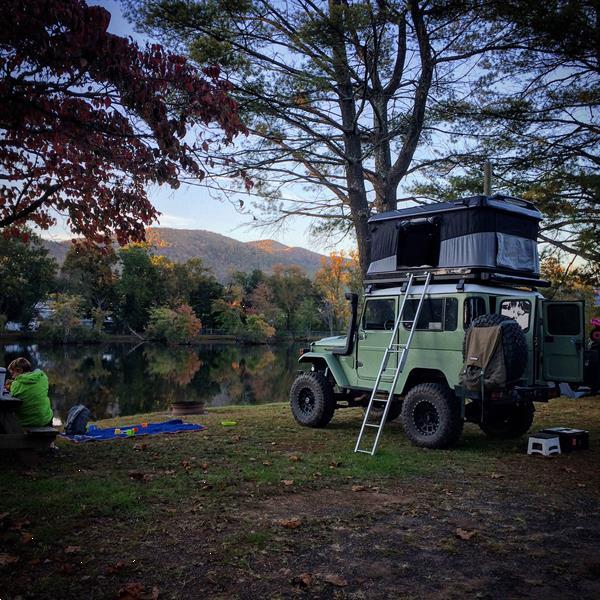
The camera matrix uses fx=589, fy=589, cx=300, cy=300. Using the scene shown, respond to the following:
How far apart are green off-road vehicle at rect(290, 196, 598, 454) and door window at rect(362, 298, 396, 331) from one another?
2 cm

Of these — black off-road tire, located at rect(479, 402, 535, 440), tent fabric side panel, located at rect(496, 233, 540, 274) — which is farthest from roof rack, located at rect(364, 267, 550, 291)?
black off-road tire, located at rect(479, 402, 535, 440)

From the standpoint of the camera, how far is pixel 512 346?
25.1ft

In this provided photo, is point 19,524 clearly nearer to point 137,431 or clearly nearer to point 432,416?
point 137,431

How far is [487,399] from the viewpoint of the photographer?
7.81 metres

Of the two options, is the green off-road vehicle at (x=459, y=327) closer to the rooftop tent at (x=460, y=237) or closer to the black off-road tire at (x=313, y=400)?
the rooftop tent at (x=460, y=237)

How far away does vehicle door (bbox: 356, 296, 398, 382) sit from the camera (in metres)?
9.41

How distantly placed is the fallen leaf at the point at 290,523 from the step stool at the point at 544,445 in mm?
4611

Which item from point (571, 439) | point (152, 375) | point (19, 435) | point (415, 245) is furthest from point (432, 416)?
point (152, 375)

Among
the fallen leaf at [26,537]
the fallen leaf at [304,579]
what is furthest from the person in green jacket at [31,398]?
the fallen leaf at [304,579]

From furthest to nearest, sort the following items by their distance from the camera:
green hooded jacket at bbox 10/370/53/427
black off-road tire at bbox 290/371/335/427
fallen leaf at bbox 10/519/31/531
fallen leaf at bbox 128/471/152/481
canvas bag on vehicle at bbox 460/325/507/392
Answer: black off-road tire at bbox 290/371/335/427 → canvas bag on vehicle at bbox 460/325/507/392 → green hooded jacket at bbox 10/370/53/427 → fallen leaf at bbox 128/471/152/481 → fallen leaf at bbox 10/519/31/531

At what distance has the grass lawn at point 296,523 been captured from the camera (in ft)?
13.0

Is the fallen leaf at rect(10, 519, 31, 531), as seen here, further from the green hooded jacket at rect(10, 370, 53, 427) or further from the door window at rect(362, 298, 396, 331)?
the door window at rect(362, 298, 396, 331)

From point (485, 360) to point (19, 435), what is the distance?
19.1 ft

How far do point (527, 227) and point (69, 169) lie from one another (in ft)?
22.5
